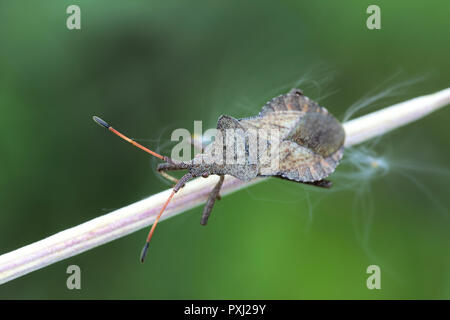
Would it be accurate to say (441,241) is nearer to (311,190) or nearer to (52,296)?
(311,190)

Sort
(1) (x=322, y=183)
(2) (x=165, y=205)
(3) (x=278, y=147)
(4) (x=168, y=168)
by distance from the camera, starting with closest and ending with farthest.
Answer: (2) (x=165, y=205)
(4) (x=168, y=168)
(3) (x=278, y=147)
(1) (x=322, y=183)

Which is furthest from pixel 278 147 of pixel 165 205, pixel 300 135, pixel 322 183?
pixel 165 205

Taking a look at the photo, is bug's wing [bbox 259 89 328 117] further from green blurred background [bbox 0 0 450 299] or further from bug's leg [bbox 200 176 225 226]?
bug's leg [bbox 200 176 225 226]

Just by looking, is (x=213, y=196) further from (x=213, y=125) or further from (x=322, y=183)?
(x=322, y=183)

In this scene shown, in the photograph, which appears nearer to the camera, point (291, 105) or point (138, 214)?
point (138, 214)

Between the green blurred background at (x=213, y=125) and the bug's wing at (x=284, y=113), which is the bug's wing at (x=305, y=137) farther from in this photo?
the green blurred background at (x=213, y=125)

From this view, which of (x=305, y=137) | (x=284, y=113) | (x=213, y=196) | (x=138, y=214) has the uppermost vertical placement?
(x=284, y=113)

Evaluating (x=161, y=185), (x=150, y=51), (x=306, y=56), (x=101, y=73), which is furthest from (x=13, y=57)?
(x=306, y=56)

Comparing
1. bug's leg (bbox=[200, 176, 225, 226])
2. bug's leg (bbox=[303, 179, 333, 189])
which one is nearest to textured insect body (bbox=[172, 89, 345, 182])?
bug's leg (bbox=[303, 179, 333, 189])
